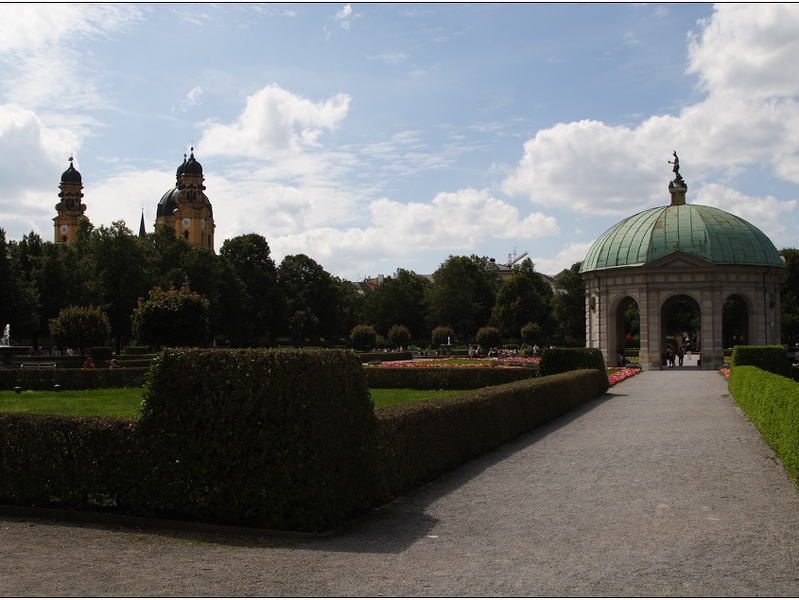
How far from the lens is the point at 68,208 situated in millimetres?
130250

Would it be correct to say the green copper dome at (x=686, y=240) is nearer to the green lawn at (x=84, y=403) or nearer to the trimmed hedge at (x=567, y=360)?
the trimmed hedge at (x=567, y=360)

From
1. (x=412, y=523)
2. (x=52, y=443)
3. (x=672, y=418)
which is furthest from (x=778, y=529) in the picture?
(x=672, y=418)

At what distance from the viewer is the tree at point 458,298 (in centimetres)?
9162

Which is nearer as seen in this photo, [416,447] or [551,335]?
[416,447]

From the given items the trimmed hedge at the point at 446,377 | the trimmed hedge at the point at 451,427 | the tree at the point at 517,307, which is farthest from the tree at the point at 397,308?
the trimmed hedge at the point at 451,427

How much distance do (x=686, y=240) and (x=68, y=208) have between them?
108 m

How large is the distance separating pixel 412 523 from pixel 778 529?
12.5 feet

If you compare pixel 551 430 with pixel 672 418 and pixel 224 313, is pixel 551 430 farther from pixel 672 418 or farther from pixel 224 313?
pixel 224 313

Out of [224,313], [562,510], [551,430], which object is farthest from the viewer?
[224,313]

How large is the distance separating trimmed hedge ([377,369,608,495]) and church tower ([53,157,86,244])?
12324cm

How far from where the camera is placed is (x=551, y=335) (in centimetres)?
8762

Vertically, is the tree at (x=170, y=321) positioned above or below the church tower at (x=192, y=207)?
below

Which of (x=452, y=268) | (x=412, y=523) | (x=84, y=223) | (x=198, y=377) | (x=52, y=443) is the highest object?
(x=84, y=223)

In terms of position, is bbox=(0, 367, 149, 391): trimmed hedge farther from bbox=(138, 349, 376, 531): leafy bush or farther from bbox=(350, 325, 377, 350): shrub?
bbox=(350, 325, 377, 350): shrub
